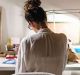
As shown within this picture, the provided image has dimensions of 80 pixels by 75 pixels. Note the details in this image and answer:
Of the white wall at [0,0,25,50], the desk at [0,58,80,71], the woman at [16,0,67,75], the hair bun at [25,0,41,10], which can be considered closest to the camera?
the woman at [16,0,67,75]

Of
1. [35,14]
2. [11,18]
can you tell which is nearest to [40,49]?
[35,14]

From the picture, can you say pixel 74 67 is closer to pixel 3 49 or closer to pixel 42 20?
pixel 42 20

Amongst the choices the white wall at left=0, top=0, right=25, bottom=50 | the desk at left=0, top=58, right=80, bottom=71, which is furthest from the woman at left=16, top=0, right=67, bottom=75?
the white wall at left=0, top=0, right=25, bottom=50

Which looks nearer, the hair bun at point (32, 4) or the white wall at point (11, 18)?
the hair bun at point (32, 4)

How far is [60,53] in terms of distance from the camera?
5.76 ft

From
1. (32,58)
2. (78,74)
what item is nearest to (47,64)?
(32,58)

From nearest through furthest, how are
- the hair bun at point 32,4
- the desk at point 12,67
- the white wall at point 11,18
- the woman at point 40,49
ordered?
the woman at point 40,49 < the hair bun at point 32,4 < the desk at point 12,67 < the white wall at point 11,18

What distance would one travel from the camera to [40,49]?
1.69m

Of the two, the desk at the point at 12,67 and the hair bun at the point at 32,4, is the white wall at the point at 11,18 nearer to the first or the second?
the desk at the point at 12,67

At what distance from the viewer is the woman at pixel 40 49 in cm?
168

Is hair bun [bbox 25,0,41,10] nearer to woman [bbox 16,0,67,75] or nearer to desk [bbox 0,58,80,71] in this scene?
woman [bbox 16,0,67,75]

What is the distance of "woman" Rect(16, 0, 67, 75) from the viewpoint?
66.1 inches

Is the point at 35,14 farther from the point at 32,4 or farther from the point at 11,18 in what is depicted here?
the point at 11,18

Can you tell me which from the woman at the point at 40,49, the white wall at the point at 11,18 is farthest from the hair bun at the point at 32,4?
the white wall at the point at 11,18
